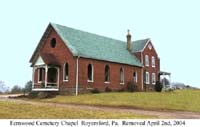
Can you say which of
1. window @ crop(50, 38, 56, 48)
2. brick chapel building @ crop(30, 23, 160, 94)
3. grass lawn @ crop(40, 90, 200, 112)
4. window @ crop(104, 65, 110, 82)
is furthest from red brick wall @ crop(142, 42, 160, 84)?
grass lawn @ crop(40, 90, 200, 112)

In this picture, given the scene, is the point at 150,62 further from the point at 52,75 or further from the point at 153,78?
the point at 52,75

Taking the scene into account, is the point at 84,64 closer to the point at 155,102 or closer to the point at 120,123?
the point at 155,102

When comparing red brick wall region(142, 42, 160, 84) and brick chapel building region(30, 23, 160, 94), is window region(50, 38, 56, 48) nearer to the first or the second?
brick chapel building region(30, 23, 160, 94)

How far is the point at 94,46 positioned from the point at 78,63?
5.81 metres

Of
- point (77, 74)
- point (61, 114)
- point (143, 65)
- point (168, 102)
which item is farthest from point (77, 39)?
point (61, 114)

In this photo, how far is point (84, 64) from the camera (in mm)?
42406

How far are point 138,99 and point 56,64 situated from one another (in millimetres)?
12774

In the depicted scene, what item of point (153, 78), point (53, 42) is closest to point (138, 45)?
point (153, 78)

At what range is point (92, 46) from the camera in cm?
4631

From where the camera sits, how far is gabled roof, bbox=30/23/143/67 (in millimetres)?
43188

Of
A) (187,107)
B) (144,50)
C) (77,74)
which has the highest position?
(144,50)

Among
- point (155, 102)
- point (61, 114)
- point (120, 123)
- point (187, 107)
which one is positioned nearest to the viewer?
point (120, 123)

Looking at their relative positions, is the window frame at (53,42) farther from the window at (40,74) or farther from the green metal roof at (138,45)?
the green metal roof at (138,45)

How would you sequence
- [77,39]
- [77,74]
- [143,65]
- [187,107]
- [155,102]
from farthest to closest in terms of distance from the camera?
1. [143,65]
2. [77,39]
3. [77,74]
4. [155,102]
5. [187,107]
